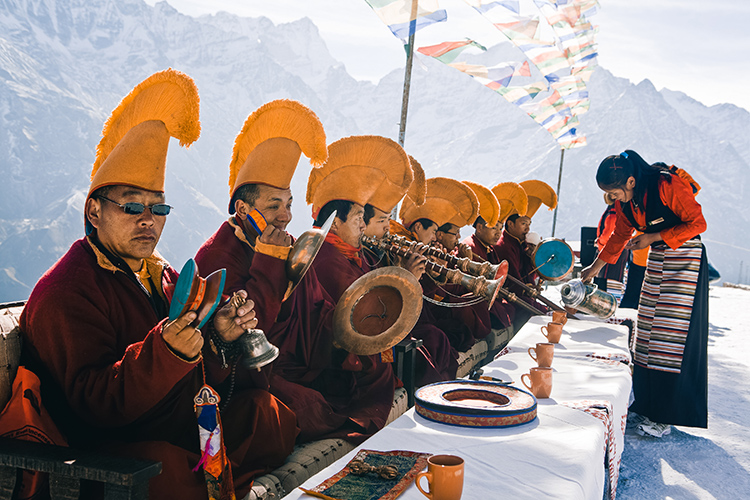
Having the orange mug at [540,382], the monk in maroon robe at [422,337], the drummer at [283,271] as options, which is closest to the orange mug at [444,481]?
the orange mug at [540,382]

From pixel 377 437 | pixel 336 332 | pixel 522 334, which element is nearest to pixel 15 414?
pixel 377 437

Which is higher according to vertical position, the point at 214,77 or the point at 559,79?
the point at 214,77

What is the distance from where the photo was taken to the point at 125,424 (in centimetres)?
171

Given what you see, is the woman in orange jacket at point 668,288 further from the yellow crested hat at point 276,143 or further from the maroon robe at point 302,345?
the maroon robe at point 302,345

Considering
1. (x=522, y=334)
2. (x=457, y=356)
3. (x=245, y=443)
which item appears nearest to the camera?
(x=245, y=443)

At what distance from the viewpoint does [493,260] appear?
6105mm

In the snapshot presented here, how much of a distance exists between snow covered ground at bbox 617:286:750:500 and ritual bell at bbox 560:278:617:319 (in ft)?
3.05

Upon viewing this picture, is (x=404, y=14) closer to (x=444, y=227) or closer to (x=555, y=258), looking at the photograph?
(x=444, y=227)

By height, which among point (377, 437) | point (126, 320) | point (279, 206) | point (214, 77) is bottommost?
point (377, 437)

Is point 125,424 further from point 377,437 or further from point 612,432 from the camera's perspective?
point 612,432

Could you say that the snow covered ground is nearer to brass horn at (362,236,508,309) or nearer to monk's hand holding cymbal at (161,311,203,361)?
brass horn at (362,236,508,309)

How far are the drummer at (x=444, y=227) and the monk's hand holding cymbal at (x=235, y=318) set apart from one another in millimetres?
2908

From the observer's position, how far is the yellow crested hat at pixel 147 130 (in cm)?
189

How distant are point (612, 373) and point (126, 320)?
2.17 metres
